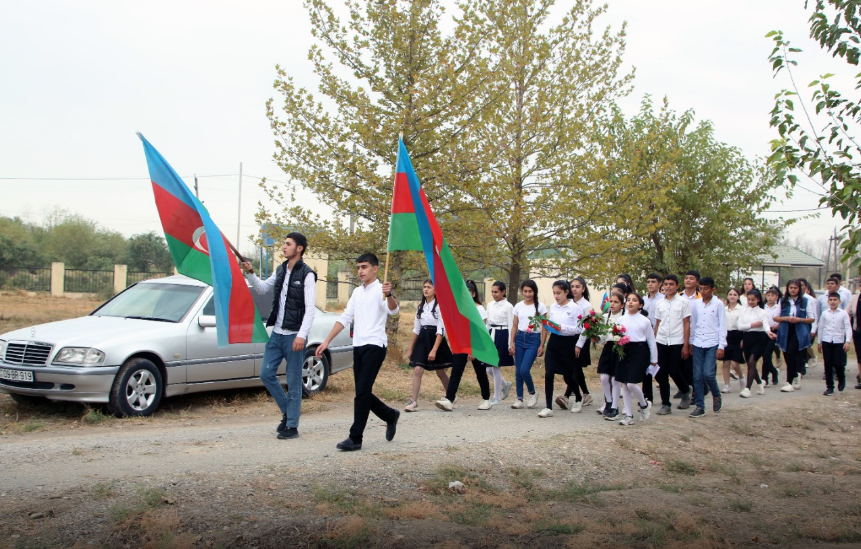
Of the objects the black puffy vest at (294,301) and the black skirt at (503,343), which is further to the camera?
the black skirt at (503,343)

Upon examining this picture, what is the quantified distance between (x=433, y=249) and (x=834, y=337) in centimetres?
877

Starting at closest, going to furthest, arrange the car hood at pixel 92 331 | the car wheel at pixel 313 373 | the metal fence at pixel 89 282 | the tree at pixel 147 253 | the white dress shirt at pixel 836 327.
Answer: the car hood at pixel 92 331, the car wheel at pixel 313 373, the white dress shirt at pixel 836 327, the metal fence at pixel 89 282, the tree at pixel 147 253

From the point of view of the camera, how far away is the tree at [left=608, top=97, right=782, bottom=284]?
20.0 m

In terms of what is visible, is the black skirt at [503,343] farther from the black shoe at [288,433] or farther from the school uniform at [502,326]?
the black shoe at [288,433]

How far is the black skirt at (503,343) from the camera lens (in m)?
10.9

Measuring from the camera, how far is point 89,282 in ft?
138

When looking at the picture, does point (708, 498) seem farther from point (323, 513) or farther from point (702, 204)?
point (702, 204)

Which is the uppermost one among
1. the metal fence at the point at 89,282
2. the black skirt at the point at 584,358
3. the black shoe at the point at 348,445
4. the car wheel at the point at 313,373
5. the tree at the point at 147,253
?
the tree at the point at 147,253

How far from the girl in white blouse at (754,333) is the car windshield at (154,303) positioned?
906 centimetres

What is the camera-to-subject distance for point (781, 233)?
20562 mm

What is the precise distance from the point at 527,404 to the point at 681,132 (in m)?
12.0

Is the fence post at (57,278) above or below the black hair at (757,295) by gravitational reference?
above

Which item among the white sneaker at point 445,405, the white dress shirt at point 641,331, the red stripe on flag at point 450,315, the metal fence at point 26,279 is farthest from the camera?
the metal fence at point 26,279

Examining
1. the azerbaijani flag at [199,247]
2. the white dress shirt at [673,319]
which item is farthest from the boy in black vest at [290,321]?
the white dress shirt at [673,319]
